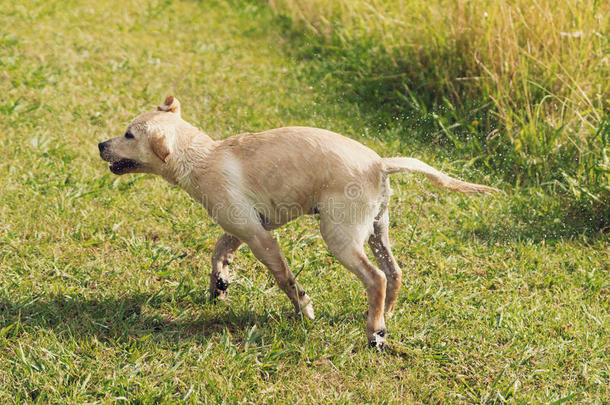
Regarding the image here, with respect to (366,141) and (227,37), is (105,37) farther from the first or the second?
(366,141)

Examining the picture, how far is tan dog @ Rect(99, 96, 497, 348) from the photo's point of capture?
3.33m

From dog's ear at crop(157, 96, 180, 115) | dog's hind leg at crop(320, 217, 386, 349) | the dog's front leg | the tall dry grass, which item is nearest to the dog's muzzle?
dog's ear at crop(157, 96, 180, 115)

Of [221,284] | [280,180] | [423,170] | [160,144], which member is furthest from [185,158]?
[423,170]

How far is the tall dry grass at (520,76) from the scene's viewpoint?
207 inches

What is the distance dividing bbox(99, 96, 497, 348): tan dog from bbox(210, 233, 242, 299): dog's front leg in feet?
1.52

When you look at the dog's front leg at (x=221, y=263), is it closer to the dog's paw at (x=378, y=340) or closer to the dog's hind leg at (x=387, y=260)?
the dog's hind leg at (x=387, y=260)

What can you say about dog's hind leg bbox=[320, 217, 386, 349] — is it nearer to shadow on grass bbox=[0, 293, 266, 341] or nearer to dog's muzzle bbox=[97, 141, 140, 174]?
shadow on grass bbox=[0, 293, 266, 341]

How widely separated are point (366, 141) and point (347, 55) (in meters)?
1.67

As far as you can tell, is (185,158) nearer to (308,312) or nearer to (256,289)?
(256,289)

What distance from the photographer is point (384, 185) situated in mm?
3443

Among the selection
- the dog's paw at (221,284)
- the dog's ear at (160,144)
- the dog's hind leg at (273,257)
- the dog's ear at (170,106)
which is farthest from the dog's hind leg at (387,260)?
the dog's ear at (170,106)

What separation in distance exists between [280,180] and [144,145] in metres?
0.86

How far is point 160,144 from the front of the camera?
343cm

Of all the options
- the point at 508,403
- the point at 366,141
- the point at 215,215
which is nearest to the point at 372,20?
the point at 366,141
